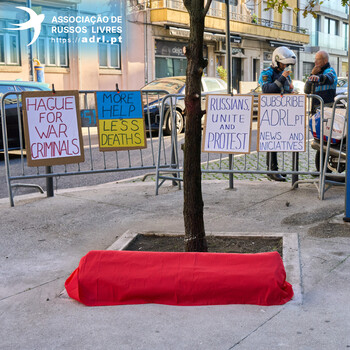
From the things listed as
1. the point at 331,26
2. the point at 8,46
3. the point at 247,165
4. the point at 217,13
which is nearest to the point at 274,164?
the point at 247,165

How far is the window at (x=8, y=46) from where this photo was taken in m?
24.1

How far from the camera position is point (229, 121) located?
281 inches

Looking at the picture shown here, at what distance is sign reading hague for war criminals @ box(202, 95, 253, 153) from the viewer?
23.3 ft

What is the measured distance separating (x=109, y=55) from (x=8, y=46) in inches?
251

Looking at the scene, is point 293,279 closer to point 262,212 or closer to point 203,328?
point 203,328

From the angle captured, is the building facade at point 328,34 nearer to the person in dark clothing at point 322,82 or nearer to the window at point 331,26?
the window at point 331,26

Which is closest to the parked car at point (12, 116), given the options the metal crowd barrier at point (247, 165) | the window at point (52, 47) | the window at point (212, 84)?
the metal crowd barrier at point (247, 165)

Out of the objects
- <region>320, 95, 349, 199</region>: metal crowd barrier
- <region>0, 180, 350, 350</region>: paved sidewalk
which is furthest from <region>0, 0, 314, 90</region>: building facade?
<region>0, 180, 350, 350</region>: paved sidewalk

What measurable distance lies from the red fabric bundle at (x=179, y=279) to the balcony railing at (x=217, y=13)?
27.7 meters

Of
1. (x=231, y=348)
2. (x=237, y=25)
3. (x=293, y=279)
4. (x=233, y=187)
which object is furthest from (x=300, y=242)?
(x=237, y=25)

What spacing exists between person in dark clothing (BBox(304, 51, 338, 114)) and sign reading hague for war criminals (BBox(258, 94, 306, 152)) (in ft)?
3.73

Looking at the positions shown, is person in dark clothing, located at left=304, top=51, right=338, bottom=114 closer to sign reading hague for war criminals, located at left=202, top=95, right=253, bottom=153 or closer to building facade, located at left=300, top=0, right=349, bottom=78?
sign reading hague for war criminals, located at left=202, top=95, right=253, bottom=153

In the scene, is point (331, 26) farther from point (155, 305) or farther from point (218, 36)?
point (155, 305)

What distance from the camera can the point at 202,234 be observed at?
4402 mm
